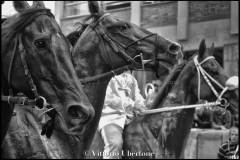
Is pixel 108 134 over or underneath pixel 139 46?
underneath

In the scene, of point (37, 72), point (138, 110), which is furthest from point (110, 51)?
point (37, 72)

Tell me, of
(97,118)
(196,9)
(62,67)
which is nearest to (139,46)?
(97,118)

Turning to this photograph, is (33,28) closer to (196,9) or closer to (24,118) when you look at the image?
(24,118)

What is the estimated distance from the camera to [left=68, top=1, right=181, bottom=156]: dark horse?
5348 millimetres

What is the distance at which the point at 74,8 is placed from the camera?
22766 mm

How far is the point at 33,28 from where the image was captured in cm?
334

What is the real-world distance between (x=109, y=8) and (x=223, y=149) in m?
14.3

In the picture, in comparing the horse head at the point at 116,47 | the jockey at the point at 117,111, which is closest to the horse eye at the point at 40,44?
the horse head at the point at 116,47

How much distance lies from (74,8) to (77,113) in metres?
20.0

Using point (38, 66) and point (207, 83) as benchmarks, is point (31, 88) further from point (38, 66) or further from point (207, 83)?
point (207, 83)

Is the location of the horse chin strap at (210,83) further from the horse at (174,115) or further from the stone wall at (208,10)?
the stone wall at (208,10)

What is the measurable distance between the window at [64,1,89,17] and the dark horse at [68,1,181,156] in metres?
16.5

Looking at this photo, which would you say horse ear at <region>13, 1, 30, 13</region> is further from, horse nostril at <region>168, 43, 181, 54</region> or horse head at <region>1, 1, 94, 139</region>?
horse nostril at <region>168, 43, 181, 54</region>

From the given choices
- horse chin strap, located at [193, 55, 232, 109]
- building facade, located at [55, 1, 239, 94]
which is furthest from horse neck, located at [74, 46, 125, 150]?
building facade, located at [55, 1, 239, 94]
